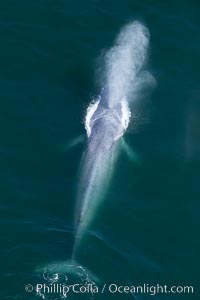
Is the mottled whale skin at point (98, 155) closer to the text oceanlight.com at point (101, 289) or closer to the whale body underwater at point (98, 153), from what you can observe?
the whale body underwater at point (98, 153)

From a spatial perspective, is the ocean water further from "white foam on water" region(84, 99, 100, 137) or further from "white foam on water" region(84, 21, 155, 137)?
"white foam on water" region(84, 21, 155, 137)

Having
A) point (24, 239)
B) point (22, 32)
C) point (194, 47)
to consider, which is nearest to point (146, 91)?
point (194, 47)

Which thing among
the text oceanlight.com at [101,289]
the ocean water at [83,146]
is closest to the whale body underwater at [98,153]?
the ocean water at [83,146]

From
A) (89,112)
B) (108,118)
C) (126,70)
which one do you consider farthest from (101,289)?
(126,70)

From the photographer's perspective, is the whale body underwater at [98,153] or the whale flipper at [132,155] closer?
the whale body underwater at [98,153]

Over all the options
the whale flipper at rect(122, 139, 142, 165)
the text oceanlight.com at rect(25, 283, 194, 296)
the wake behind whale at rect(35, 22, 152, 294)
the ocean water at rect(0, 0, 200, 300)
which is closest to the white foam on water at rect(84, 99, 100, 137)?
the wake behind whale at rect(35, 22, 152, 294)

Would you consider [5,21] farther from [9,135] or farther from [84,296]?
[84,296]
